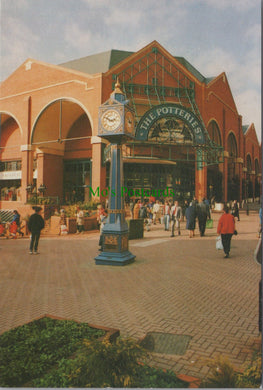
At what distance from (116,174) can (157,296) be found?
421 centimetres

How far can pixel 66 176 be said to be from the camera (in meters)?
29.0

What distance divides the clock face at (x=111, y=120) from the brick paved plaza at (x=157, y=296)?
3.93 m

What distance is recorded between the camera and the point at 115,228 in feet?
29.2

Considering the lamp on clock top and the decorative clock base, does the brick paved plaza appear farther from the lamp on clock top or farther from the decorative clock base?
the lamp on clock top

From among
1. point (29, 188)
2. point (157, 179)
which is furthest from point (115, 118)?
point (157, 179)

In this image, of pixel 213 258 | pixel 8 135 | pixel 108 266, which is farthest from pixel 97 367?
pixel 8 135

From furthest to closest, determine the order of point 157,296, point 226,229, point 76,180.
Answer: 1. point 76,180
2. point 226,229
3. point 157,296

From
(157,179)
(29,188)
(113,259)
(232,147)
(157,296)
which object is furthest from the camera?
(232,147)

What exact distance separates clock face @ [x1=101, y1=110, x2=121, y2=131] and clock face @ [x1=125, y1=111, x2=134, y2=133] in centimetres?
23

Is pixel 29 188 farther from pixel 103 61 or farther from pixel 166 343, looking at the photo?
pixel 166 343

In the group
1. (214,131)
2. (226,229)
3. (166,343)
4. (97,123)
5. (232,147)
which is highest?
(214,131)

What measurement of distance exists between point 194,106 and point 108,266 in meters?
19.4

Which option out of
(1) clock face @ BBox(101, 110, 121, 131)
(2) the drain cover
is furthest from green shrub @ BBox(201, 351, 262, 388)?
(1) clock face @ BBox(101, 110, 121, 131)

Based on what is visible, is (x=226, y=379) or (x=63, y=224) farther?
(x=63, y=224)
